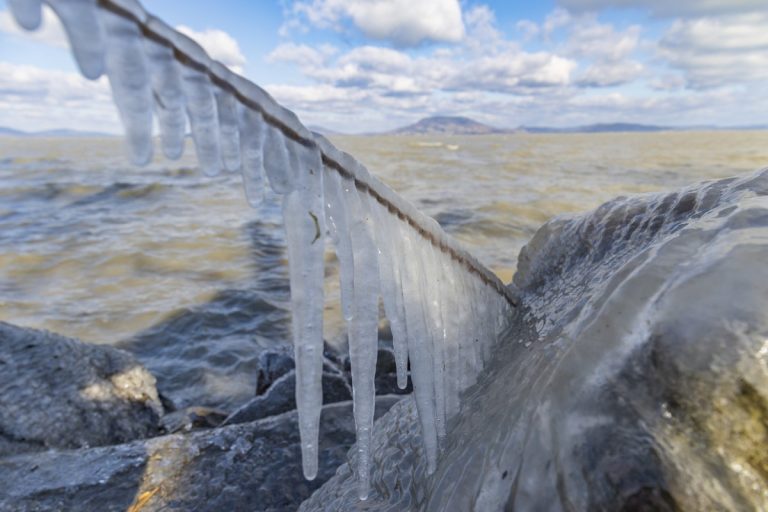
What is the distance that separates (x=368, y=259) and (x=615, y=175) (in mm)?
20846

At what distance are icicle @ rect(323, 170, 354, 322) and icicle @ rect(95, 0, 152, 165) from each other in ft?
1.72

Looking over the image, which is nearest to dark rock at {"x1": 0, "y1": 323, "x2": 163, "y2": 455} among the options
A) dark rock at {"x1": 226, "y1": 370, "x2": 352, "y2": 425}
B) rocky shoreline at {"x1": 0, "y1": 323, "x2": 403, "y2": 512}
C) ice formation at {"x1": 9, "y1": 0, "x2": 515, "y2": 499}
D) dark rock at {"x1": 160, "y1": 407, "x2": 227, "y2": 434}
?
rocky shoreline at {"x1": 0, "y1": 323, "x2": 403, "y2": 512}

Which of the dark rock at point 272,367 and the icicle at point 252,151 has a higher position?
the icicle at point 252,151

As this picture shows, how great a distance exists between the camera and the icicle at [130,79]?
932 millimetres

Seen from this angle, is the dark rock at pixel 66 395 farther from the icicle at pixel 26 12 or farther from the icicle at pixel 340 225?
the icicle at pixel 26 12

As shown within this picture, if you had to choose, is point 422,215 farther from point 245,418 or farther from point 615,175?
point 615,175

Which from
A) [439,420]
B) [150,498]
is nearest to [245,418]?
[150,498]

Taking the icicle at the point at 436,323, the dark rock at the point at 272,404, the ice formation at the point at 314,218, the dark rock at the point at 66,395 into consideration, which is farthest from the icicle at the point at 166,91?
the dark rock at the point at 66,395

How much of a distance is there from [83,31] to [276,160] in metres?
0.48

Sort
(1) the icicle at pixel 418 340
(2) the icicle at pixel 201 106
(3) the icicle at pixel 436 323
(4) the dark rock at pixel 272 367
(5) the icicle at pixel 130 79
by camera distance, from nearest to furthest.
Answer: (5) the icicle at pixel 130 79 → (2) the icicle at pixel 201 106 → (1) the icicle at pixel 418 340 → (3) the icicle at pixel 436 323 → (4) the dark rock at pixel 272 367

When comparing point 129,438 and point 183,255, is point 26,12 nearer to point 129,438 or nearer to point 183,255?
point 129,438

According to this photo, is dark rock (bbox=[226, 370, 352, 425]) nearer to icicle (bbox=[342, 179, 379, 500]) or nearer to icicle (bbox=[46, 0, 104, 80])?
icicle (bbox=[342, 179, 379, 500])

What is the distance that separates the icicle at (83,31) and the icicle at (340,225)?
2.04ft

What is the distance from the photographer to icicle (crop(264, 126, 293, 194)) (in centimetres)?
124
